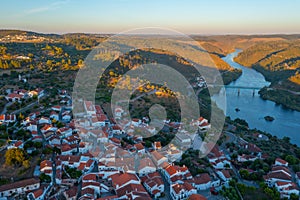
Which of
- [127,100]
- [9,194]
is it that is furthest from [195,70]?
[9,194]

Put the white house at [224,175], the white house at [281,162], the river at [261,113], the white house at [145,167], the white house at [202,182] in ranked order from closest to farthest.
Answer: the white house at [202,182], the white house at [145,167], the white house at [224,175], the white house at [281,162], the river at [261,113]

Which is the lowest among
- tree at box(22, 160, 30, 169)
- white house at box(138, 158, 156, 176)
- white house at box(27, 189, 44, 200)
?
white house at box(138, 158, 156, 176)

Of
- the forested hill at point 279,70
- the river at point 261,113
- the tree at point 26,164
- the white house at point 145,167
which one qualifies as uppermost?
the tree at point 26,164

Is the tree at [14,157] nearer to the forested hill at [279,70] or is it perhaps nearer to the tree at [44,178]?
the tree at [44,178]

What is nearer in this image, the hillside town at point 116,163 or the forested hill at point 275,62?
the hillside town at point 116,163

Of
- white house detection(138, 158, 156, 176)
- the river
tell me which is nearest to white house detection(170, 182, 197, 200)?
white house detection(138, 158, 156, 176)

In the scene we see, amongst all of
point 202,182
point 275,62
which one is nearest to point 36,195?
point 202,182

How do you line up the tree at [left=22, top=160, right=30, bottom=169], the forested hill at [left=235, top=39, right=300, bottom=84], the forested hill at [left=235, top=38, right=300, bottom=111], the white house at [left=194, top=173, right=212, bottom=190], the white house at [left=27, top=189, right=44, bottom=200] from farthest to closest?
the forested hill at [left=235, top=39, right=300, bottom=84] → the forested hill at [left=235, top=38, right=300, bottom=111] → the white house at [left=194, top=173, right=212, bottom=190] → the tree at [left=22, top=160, right=30, bottom=169] → the white house at [left=27, top=189, right=44, bottom=200]

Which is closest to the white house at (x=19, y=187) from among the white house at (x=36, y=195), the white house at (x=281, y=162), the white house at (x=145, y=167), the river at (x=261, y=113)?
the white house at (x=36, y=195)

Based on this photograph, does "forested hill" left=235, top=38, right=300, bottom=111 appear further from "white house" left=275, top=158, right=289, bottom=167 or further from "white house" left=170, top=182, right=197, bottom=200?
"white house" left=170, top=182, right=197, bottom=200
